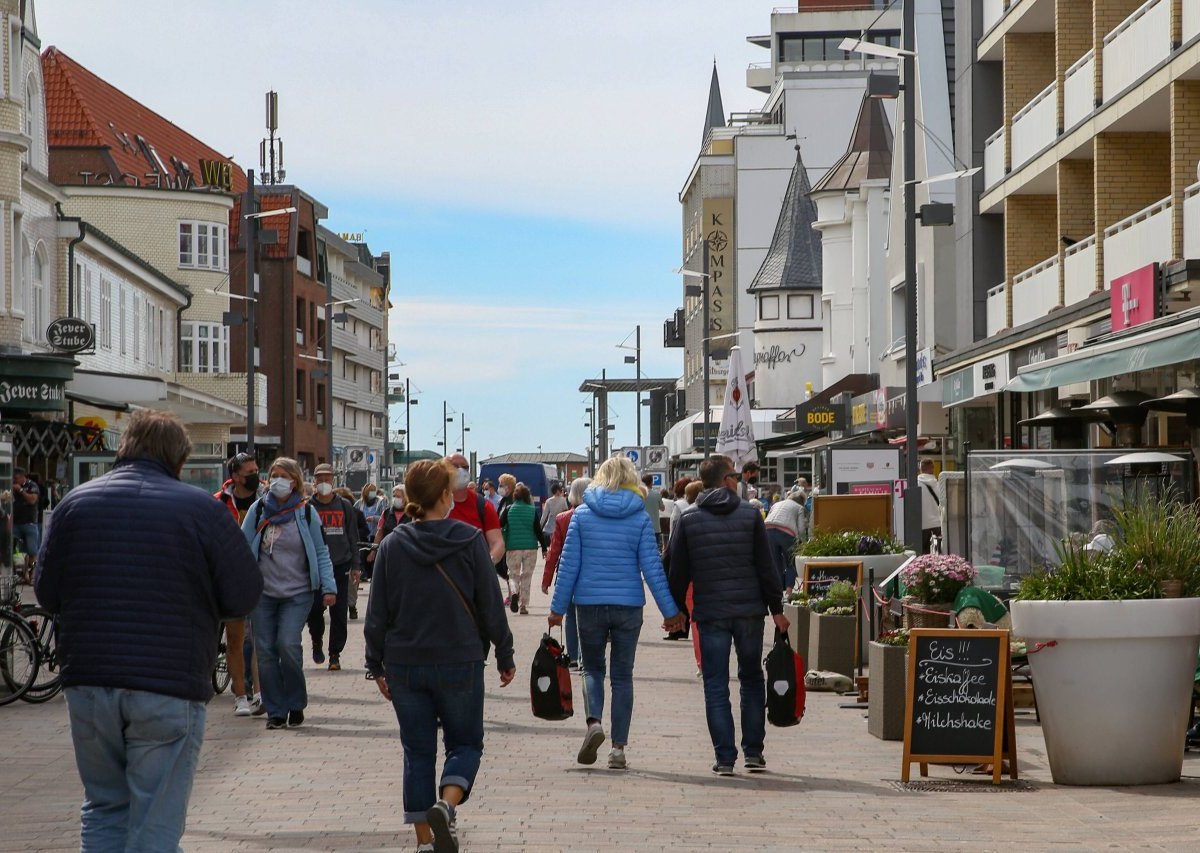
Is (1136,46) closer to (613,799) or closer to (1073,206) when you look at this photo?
(1073,206)

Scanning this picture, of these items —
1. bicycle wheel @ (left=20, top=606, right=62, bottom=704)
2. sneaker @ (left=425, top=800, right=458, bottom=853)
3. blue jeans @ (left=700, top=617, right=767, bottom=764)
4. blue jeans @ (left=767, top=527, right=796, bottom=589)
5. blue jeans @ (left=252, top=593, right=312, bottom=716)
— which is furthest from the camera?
blue jeans @ (left=767, top=527, right=796, bottom=589)

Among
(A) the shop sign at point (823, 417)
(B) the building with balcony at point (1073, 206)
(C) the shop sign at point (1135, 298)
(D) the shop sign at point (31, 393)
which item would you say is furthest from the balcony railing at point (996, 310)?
(D) the shop sign at point (31, 393)

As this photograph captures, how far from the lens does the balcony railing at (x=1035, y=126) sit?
2802 centimetres

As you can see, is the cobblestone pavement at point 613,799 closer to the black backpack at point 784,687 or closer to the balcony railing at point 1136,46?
the black backpack at point 784,687

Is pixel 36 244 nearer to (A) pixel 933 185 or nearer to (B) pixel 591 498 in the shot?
(A) pixel 933 185

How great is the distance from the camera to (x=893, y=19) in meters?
91.1

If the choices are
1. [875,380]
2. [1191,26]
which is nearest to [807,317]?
[875,380]

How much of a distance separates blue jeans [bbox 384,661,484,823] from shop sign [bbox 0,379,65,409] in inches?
1001

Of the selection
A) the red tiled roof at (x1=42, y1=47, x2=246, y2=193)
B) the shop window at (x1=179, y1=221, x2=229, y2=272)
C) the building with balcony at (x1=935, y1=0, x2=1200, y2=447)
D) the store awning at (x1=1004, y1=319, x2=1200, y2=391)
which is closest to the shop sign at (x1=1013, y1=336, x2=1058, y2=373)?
the building with balcony at (x1=935, y1=0, x2=1200, y2=447)

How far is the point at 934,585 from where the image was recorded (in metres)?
12.8

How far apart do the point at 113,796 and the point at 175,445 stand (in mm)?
1181

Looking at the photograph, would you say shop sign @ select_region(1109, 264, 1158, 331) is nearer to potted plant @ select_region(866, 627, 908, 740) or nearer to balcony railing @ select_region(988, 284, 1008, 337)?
potted plant @ select_region(866, 627, 908, 740)

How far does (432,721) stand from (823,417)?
35.2 meters

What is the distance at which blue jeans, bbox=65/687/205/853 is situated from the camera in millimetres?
6223
